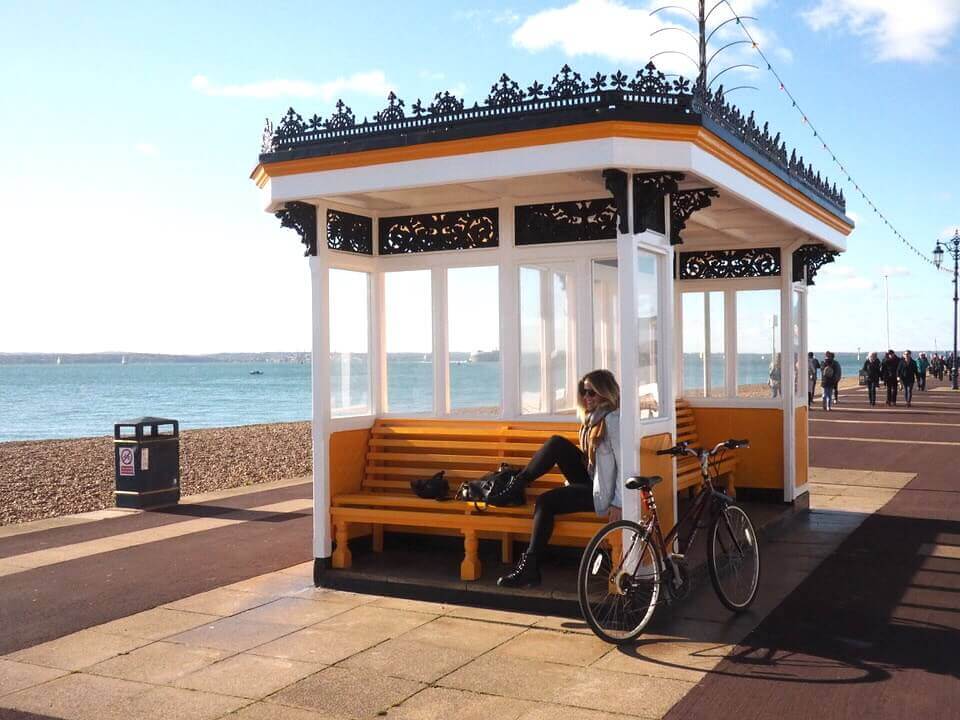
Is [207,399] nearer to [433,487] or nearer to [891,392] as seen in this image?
[891,392]

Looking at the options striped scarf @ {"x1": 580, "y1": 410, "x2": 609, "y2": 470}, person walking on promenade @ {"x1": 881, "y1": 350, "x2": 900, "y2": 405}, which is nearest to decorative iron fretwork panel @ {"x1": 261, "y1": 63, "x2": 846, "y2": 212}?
striped scarf @ {"x1": 580, "y1": 410, "x2": 609, "y2": 470}

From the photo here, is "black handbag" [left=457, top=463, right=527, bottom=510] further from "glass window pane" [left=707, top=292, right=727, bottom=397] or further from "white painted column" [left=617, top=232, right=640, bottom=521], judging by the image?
"glass window pane" [left=707, top=292, right=727, bottom=397]

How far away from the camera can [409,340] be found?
9172 mm

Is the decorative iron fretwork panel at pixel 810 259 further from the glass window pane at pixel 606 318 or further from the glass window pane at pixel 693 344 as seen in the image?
the glass window pane at pixel 606 318

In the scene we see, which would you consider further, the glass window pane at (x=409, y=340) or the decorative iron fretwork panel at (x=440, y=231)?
the glass window pane at (x=409, y=340)

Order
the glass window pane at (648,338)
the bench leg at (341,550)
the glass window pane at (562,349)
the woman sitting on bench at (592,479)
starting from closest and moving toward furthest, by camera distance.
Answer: the woman sitting on bench at (592,479), the glass window pane at (648,338), the bench leg at (341,550), the glass window pane at (562,349)

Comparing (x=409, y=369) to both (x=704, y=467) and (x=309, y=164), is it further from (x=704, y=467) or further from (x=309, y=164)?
(x=704, y=467)

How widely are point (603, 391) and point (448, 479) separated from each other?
1.87m

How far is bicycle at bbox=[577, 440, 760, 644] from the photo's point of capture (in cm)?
636

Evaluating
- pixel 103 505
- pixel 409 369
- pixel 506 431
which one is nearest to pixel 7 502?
pixel 103 505

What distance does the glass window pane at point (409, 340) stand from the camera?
9062mm

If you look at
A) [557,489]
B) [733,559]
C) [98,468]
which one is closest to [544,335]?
[557,489]

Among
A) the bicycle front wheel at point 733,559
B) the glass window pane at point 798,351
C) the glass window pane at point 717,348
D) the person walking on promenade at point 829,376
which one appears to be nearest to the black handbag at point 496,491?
the bicycle front wheel at point 733,559

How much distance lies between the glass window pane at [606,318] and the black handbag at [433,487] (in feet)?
5.62
